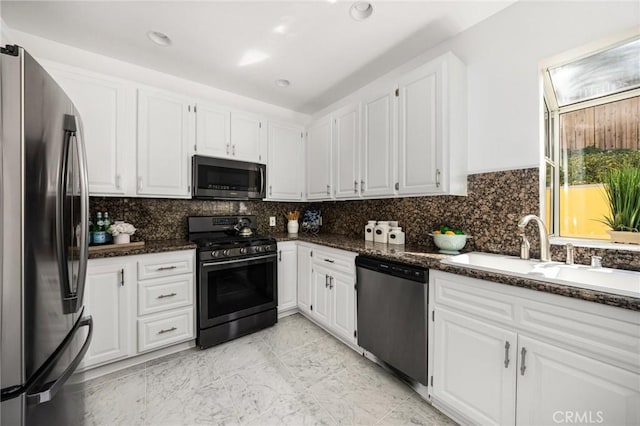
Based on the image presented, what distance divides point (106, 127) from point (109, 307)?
1453 millimetres

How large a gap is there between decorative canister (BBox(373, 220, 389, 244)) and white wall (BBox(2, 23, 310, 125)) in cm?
212

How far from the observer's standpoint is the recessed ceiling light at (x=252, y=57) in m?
2.17

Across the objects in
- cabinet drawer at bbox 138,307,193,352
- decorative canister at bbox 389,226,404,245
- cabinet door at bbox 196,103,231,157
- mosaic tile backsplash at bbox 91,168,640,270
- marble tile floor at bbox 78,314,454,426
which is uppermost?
cabinet door at bbox 196,103,231,157

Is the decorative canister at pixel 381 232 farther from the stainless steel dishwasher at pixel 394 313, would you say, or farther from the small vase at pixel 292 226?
the small vase at pixel 292 226

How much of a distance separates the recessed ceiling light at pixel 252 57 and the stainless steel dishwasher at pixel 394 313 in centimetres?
199

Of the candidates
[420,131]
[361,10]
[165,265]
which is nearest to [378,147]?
[420,131]

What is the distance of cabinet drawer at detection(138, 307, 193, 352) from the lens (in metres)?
1.96

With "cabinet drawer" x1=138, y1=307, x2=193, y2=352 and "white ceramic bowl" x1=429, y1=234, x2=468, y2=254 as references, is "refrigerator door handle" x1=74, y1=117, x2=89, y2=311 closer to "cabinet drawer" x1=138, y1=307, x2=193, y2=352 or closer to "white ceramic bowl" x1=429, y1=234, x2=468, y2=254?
"cabinet drawer" x1=138, y1=307, x2=193, y2=352

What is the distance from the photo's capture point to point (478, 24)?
185cm

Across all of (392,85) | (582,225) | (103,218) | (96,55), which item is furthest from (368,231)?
(96,55)

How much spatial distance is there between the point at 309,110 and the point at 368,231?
202 cm

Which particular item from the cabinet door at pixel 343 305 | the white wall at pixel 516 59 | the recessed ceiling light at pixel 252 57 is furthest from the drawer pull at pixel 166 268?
the white wall at pixel 516 59

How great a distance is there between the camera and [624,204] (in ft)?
4.60

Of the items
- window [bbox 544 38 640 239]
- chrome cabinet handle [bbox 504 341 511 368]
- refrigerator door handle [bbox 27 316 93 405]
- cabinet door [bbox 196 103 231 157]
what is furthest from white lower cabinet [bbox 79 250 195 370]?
window [bbox 544 38 640 239]
